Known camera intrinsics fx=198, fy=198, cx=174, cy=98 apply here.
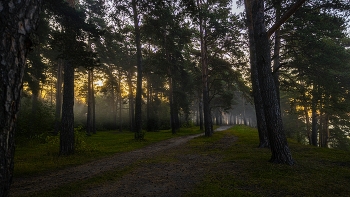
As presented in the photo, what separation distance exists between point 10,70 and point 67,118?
8.01 metres

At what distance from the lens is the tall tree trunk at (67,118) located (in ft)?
29.7

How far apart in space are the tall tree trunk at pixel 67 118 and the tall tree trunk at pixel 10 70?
7.70 m

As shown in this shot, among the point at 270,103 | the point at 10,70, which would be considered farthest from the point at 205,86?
the point at 10,70

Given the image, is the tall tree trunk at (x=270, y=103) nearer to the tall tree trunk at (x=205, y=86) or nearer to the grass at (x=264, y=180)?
the grass at (x=264, y=180)

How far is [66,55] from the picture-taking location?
7688 mm

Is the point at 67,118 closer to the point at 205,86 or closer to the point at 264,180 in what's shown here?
the point at 264,180

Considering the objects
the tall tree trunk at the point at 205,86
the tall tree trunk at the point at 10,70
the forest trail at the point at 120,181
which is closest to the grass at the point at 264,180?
the forest trail at the point at 120,181

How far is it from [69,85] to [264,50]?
8453 mm

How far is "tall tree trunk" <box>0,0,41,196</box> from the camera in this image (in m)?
1.88

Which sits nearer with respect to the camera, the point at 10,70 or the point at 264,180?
the point at 10,70

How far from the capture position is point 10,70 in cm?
196

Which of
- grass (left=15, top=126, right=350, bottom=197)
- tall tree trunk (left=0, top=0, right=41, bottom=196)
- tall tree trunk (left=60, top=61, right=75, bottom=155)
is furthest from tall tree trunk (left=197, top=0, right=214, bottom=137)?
tall tree trunk (left=0, top=0, right=41, bottom=196)

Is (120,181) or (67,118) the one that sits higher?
(67,118)

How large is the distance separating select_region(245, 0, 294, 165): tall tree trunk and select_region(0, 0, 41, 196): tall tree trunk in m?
6.63
